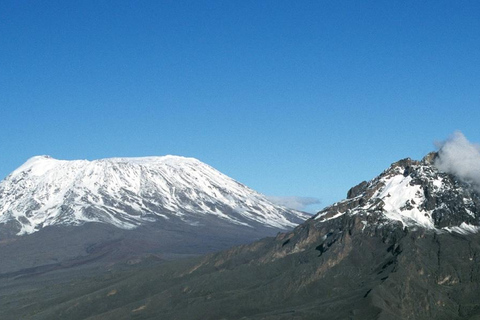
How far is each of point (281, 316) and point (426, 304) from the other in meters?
36.5

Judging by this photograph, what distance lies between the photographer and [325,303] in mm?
196375

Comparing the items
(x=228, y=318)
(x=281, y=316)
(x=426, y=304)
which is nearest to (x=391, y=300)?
(x=426, y=304)

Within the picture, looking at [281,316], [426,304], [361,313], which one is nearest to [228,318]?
[281,316]

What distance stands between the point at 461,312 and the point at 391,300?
17.6 m

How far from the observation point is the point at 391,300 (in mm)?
191500

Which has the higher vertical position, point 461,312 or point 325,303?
point 325,303

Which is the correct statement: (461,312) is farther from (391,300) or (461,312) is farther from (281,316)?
(281,316)

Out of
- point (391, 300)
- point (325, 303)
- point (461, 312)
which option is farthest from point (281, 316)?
point (461, 312)

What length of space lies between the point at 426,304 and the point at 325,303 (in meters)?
24.7

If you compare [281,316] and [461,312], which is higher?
[281,316]

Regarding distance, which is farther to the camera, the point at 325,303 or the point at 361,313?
the point at 325,303

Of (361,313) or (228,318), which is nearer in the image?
(361,313)

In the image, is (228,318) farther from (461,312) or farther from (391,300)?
(461,312)

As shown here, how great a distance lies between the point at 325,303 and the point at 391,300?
16262 mm
